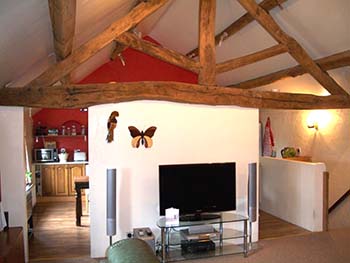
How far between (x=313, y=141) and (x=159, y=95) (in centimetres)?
398

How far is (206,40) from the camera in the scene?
4.38 metres

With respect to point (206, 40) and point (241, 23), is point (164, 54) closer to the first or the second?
point (206, 40)

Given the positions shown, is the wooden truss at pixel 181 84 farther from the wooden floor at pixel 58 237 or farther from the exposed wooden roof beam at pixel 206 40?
the wooden floor at pixel 58 237

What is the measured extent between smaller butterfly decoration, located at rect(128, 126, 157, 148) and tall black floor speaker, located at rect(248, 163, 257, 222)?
1.43 m

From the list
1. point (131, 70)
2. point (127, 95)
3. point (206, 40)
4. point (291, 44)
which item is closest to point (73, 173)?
point (131, 70)

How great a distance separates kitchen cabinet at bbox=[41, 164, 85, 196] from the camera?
7.23 meters

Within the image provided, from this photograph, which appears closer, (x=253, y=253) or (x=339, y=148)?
(x=253, y=253)

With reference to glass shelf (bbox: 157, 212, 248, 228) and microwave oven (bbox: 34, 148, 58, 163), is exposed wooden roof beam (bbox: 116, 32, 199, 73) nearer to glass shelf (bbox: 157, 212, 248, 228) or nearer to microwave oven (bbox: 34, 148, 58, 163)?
glass shelf (bbox: 157, 212, 248, 228)

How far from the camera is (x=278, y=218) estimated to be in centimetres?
604

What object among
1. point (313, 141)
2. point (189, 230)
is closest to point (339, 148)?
point (313, 141)

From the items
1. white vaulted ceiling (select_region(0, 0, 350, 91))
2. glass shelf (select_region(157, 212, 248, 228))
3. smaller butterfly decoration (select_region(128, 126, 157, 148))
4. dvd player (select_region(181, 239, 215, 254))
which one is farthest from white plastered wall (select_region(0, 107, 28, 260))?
dvd player (select_region(181, 239, 215, 254))

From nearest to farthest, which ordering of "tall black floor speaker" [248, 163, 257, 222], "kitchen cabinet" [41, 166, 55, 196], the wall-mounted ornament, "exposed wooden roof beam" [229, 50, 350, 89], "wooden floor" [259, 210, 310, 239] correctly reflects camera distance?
the wall-mounted ornament
"tall black floor speaker" [248, 163, 257, 222]
"exposed wooden roof beam" [229, 50, 350, 89]
"wooden floor" [259, 210, 310, 239]
"kitchen cabinet" [41, 166, 55, 196]

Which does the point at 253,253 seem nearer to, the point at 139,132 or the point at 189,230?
the point at 189,230

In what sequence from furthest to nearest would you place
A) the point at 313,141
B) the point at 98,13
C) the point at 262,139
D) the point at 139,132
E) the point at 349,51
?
1. the point at 262,139
2. the point at 313,141
3. the point at 349,51
4. the point at 139,132
5. the point at 98,13
